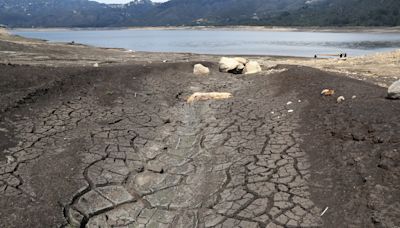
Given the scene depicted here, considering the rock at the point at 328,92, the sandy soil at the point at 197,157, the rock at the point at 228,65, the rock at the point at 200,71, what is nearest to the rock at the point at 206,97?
the sandy soil at the point at 197,157

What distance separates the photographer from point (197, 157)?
7.42m

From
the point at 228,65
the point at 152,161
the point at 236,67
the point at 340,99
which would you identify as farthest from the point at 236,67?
the point at 152,161

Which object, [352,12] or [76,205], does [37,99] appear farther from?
[352,12]

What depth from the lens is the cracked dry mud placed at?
5453 millimetres

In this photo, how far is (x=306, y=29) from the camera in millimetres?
136500

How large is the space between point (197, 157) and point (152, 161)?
82cm

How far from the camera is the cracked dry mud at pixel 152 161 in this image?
545 cm

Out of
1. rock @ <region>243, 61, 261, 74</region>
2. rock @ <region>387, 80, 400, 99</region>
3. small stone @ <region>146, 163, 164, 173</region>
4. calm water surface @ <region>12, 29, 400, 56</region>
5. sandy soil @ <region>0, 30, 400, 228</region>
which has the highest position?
rock @ <region>387, 80, 400, 99</region>

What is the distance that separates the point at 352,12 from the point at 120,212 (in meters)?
151

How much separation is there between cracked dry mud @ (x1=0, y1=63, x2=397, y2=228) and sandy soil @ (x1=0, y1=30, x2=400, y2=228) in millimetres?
25

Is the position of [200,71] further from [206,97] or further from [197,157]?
[197,157]

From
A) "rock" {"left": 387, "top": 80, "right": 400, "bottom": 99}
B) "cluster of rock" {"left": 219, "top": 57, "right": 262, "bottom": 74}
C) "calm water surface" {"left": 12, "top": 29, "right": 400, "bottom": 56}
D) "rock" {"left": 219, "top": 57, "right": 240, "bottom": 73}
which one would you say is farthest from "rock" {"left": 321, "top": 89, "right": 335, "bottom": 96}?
"calm water surface" {"left": 12, "top": 29, "right": 400, "bottom": 56}

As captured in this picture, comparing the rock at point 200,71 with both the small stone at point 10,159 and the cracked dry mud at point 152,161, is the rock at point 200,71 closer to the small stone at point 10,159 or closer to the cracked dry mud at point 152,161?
the cracked dry mud at point 152,161

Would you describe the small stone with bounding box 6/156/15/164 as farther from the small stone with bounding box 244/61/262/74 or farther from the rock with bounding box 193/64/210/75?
the small stone with bounding box 244/61/262/74
